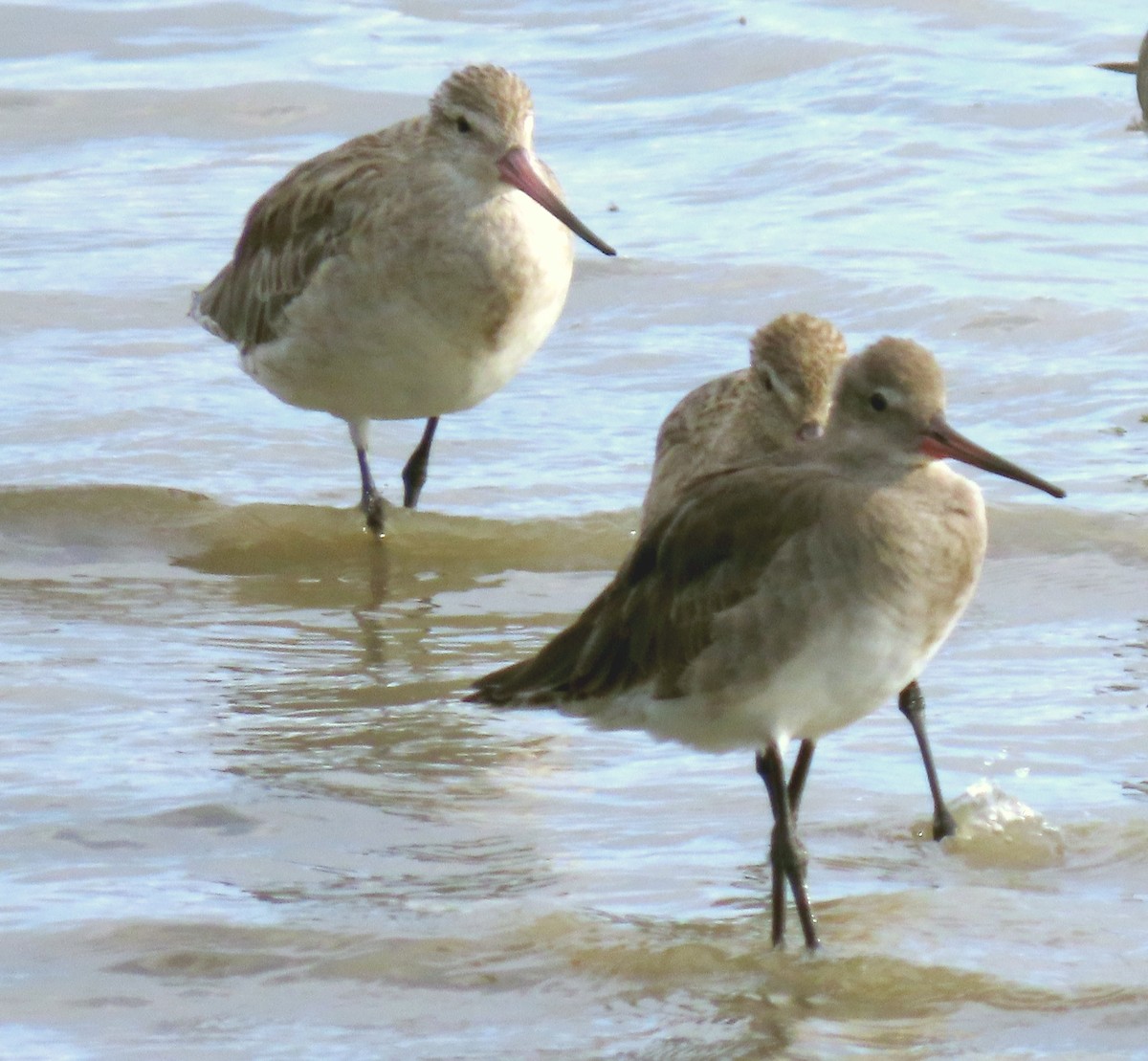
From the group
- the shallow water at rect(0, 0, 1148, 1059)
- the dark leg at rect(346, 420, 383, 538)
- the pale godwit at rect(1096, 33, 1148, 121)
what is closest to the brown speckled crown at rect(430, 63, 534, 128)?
the dark leg at rect(346, 420, 383, 538)

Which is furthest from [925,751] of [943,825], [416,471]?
[416,471]

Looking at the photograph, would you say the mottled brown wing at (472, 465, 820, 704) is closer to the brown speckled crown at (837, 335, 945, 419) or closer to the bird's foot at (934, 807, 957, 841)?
the brown speckled crown at (837, 335, 945, 419)

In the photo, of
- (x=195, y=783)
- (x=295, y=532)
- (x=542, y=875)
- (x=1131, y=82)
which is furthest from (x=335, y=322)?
(x=1131, y=82)

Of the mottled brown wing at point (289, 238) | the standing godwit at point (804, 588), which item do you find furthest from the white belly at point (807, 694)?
the mottled brown wing at point (289, 238)

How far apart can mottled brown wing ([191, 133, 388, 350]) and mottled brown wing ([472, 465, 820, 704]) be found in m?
3.25

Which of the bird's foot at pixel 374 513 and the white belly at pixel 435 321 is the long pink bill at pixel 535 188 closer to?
the white belly at pixel 435 321

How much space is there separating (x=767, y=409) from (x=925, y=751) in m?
1.02

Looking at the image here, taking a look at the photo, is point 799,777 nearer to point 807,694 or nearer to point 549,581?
point 807,694

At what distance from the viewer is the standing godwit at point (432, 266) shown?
8.52m

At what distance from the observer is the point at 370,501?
29.6 ft

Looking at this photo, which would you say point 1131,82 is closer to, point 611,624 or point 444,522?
point 444,522

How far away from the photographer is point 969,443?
17.9ft

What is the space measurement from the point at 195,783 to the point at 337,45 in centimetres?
1028

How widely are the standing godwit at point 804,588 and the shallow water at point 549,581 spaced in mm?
440
